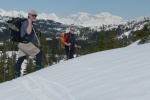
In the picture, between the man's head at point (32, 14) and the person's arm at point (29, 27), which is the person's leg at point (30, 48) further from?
the man's head at point (32, 14)

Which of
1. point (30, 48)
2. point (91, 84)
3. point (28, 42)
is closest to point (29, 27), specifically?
point (28, 42)

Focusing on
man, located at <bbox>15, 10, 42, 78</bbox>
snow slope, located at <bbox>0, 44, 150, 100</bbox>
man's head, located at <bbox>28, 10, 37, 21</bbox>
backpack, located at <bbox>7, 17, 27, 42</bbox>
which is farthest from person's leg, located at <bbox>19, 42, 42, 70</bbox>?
snow slope, located at <bbox>0, 44, 150, 100</bbox>

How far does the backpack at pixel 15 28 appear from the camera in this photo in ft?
33.1

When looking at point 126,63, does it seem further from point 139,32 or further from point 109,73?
point 139,32

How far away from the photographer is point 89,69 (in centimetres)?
811

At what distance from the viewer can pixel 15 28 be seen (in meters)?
10.2

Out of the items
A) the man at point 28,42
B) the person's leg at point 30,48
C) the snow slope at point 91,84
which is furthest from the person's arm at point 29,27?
the snow slope at point 91,84

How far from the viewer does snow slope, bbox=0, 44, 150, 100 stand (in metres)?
5.25

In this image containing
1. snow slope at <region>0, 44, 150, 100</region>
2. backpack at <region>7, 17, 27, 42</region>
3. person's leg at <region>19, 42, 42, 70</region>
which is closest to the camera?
snow slope at <region>0, 44, 150, 100</region>

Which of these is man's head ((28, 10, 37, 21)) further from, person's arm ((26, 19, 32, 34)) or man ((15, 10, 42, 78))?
person's arm ((26, 19, 32, 34))

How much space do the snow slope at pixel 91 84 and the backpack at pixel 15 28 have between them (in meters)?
2.07

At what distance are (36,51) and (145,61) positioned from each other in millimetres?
4677

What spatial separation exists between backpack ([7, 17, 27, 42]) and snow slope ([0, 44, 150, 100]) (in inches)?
81.5

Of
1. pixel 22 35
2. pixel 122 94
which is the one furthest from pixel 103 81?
pixel 22 35
